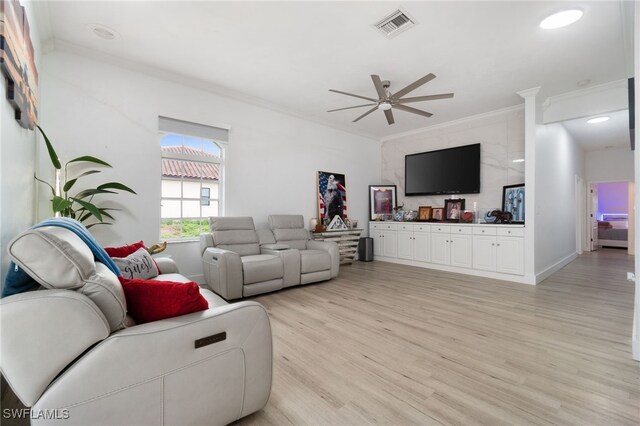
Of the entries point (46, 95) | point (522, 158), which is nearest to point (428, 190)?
point (522, 158)

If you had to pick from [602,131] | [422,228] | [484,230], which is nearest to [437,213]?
[422,228]

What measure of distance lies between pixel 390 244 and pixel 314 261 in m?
2.37

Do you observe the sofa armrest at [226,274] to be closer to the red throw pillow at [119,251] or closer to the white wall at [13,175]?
the red throw pillow at [119,251]

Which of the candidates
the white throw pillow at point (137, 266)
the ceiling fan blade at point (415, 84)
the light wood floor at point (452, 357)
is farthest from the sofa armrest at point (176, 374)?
the ceiling fan blade at point (415, 84)

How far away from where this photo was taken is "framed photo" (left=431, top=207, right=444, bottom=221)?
5613mm

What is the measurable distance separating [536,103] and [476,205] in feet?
5.95

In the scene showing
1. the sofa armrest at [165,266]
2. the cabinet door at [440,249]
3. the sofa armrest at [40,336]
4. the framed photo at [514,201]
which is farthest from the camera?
the cabinet door at [440,249]

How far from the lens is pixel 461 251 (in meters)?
4.91

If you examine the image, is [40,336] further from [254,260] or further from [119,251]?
[254,260]

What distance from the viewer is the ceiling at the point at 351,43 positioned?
Answer: 2516 mm

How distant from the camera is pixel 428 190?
19.1 ft

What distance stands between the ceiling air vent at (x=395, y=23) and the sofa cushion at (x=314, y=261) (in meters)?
2.80

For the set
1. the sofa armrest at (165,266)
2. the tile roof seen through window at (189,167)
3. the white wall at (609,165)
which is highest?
the white wall at (609,165)

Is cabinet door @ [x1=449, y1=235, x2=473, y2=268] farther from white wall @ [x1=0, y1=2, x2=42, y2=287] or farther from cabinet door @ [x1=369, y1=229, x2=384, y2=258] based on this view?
white wall @ [x1=0, y1=2, x2=42, y2=287]
